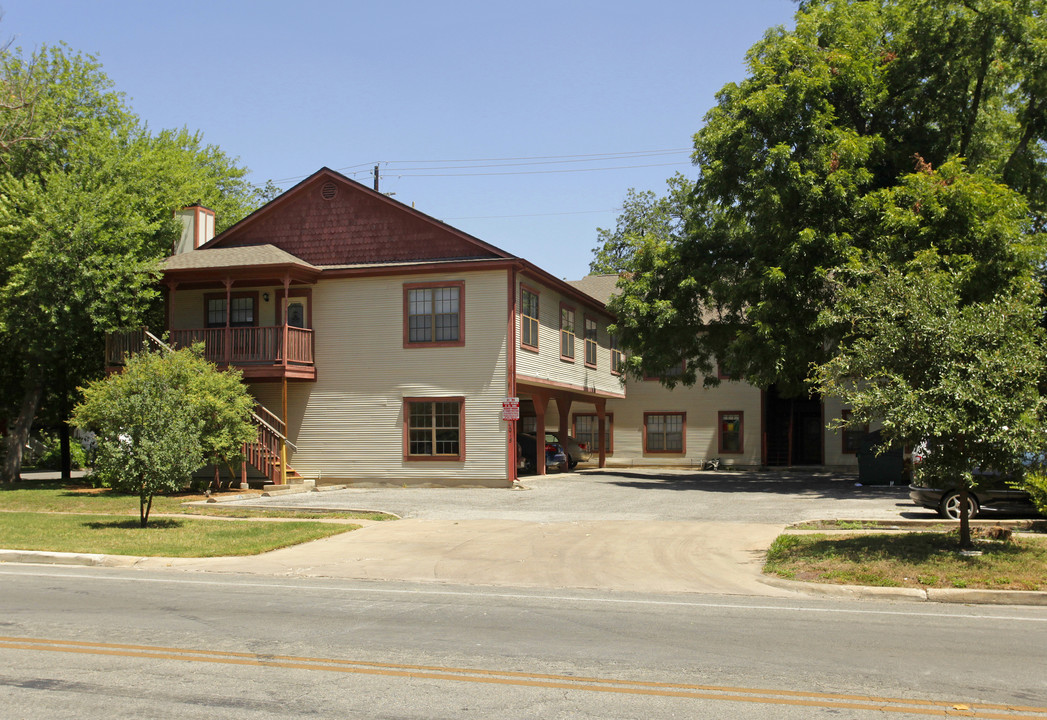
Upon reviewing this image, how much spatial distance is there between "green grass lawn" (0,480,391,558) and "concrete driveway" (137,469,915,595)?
0.65 m

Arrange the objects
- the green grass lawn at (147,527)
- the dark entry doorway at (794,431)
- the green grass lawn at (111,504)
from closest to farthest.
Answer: the green grass lawn at (147,527), the green grass lawn at (111,504), the dark entry doorway at (794,431)

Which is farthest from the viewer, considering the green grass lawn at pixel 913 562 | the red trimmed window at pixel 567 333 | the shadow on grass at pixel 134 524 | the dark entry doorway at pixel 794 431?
the dark entry doorway at pixel 794 431

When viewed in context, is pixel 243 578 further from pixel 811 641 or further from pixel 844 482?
pixel 844 482

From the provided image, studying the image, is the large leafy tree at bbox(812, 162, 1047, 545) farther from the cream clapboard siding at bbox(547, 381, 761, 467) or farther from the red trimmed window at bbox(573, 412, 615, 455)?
the red trimmed window at bbox(573, 412, 615, 455)

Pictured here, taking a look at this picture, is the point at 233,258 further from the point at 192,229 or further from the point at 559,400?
the point at 559,400

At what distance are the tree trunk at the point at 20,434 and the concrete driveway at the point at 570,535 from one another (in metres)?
10.4

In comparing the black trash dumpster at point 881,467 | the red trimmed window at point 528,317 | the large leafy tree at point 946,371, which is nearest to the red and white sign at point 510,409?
the red trimmed window at point 528,317

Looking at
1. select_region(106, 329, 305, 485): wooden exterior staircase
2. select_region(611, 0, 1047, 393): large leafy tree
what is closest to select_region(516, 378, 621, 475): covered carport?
select_region(611, 0, 1047, 393): large leafy tree

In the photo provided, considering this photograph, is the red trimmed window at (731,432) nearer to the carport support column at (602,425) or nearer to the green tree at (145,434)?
the carport support column at (602,425)

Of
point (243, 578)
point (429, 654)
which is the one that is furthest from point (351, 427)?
point (429, 654)

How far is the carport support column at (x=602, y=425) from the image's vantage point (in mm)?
37531

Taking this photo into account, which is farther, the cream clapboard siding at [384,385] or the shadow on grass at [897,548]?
the cream clapboard siding at [384,385]

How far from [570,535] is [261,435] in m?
12.8

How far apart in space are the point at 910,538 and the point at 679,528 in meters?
4.62
